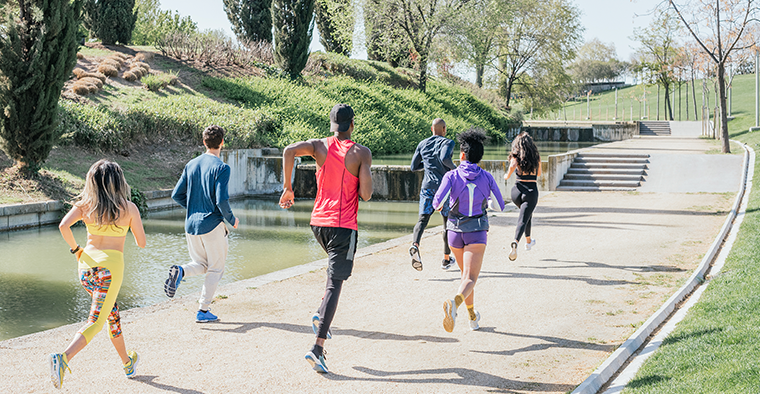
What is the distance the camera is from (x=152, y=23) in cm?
6300

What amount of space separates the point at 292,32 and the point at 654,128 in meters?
31.6

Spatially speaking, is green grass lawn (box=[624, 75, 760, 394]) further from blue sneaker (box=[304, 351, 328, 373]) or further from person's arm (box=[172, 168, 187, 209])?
person's arm (box=[172, 168, 187, 209])

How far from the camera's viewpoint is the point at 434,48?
3953 cm

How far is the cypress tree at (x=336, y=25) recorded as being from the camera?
40344 millimetres

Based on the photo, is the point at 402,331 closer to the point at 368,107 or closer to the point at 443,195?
the point at 443,195

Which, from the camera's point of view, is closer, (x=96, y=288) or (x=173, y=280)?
(x=96, y=288)

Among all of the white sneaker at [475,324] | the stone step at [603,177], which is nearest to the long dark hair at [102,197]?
the white sneaker at [475,324]

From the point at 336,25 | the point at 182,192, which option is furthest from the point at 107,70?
the point at 182,192

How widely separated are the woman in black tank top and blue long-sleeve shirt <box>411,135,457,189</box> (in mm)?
1094

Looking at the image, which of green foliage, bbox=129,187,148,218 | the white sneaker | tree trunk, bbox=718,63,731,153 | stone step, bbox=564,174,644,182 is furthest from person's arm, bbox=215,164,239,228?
tree trunk, bbox=718,63,731,153

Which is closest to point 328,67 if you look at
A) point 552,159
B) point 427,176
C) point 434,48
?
point 434,48

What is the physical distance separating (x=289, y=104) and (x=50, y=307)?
22184 mm

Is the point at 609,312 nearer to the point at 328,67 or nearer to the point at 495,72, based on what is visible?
the point at 328,67

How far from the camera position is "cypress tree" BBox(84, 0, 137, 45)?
31.8 m
